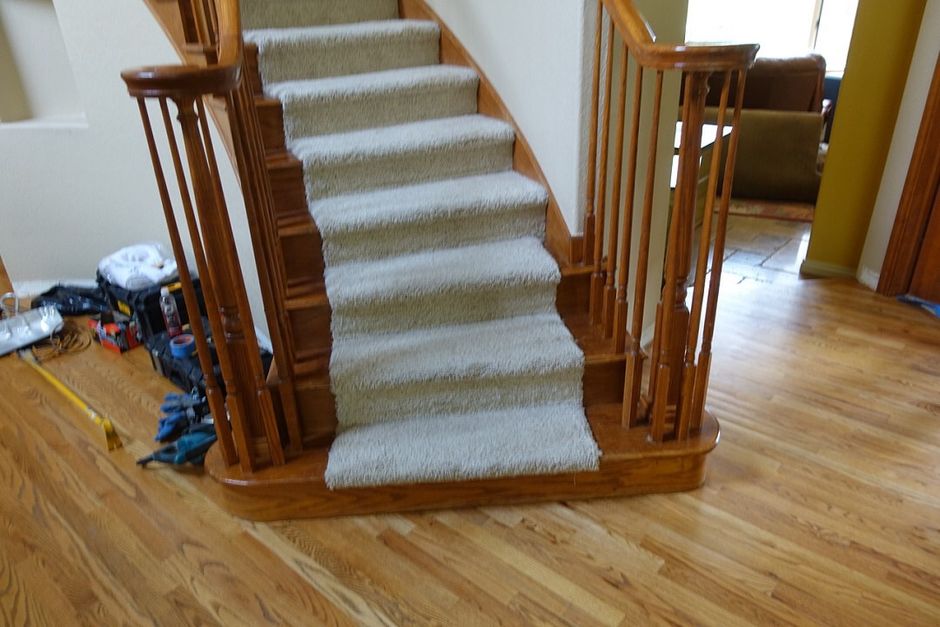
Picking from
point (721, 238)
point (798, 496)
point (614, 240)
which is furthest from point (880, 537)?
point (614, 240)

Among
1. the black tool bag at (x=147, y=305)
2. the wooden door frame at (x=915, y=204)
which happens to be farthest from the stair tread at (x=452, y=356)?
the wooden door frame at (x=915, y=204)

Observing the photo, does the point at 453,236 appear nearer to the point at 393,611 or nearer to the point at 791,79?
the point at 393,611

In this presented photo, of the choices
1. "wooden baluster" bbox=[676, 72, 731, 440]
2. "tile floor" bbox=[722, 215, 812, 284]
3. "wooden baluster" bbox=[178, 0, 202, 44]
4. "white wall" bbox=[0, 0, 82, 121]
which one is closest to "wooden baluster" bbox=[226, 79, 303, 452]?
"wooden baluster" bbox=[178, 0, 202, 44]

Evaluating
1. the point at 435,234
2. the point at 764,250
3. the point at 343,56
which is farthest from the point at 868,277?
the point at 343,56

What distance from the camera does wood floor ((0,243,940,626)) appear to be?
156cm

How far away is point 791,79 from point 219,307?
156 inches

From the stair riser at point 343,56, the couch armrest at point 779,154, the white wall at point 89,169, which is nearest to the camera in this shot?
the stair riser at point 343,56

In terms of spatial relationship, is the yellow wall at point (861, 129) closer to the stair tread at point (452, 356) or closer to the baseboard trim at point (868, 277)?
the baseboard trim at point (868, 277)

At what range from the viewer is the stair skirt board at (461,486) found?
177 cm

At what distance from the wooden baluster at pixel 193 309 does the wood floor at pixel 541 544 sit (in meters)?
0.25

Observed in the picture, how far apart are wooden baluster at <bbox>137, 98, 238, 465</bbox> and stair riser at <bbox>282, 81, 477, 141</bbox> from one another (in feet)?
2.39

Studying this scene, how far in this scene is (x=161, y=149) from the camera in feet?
8.85

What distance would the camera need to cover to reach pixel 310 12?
2664mm

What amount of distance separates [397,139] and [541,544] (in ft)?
4.54
